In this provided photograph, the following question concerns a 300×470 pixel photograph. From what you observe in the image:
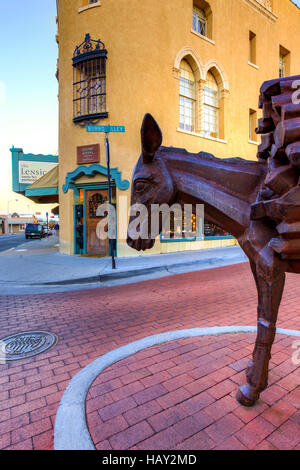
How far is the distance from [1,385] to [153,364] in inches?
59.7

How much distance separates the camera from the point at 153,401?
2.06 metres

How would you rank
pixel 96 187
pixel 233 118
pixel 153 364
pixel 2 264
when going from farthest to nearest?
pixel 233 118
pixel 96 187
pixel 2 264
pixel 153 364

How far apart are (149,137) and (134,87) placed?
9.75 m

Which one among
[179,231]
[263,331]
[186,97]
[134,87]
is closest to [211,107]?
[186,97]

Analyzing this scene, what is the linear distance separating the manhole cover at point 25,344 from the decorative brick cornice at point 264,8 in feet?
60.5

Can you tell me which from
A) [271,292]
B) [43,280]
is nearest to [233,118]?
[43,280]

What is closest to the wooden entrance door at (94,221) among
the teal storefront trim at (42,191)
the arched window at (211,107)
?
the teal storefront trim at (42,191)

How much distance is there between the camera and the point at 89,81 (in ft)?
34.2

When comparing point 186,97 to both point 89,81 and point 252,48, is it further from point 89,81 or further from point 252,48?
point 252,48

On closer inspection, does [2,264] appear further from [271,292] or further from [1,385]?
[271,292]

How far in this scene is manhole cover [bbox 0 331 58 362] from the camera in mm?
2949

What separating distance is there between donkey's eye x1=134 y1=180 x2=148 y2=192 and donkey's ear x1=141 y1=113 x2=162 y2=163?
18 cm

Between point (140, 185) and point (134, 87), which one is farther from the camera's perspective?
point (134, 87)
